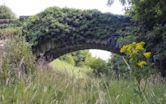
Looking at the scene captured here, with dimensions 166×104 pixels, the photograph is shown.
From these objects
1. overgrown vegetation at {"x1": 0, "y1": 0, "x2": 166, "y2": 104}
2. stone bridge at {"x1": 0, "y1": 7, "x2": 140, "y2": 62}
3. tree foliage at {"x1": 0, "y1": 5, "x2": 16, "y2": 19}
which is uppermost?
overgrown vegetation at {"x1": 0, "y1": 0, "x2": 166, "y2": 104}

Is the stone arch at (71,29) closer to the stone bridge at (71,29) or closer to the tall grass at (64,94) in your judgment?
the stone bridge at (71,29)

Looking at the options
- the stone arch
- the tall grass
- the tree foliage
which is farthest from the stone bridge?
the tall grass

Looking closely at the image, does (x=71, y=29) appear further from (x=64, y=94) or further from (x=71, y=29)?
(x=64, y=94)

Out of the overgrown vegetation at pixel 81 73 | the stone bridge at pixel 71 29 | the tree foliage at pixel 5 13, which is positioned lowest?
the tree foliage at pixel 5 13

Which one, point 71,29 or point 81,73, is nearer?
point 81,73

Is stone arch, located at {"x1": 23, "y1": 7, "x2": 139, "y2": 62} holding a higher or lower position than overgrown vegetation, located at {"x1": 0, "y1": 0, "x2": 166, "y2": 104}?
lower

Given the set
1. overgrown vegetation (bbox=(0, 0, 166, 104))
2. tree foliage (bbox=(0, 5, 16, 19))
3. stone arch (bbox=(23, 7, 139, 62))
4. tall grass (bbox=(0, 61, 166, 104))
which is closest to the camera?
tall grass (bbox=(0, 61, 166, 104))

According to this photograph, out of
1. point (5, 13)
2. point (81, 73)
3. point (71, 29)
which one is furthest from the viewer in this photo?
point (5, 13)

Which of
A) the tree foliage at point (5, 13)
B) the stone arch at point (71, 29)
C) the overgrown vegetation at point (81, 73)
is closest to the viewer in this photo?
the overgrown vegetation at point (81, 73)

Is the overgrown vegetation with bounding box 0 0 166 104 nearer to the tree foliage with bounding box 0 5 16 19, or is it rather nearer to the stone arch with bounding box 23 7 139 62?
the stone arch with bounding box 23 7 139 62

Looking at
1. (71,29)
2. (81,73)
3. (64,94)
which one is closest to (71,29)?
(71,29)

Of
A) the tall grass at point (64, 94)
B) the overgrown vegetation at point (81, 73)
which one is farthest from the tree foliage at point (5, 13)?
the tall grass at point (64, 94)

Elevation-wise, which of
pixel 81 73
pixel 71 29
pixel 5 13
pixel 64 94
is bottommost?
pixel 5 13

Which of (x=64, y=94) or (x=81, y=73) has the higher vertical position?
(x=64, y=94)
